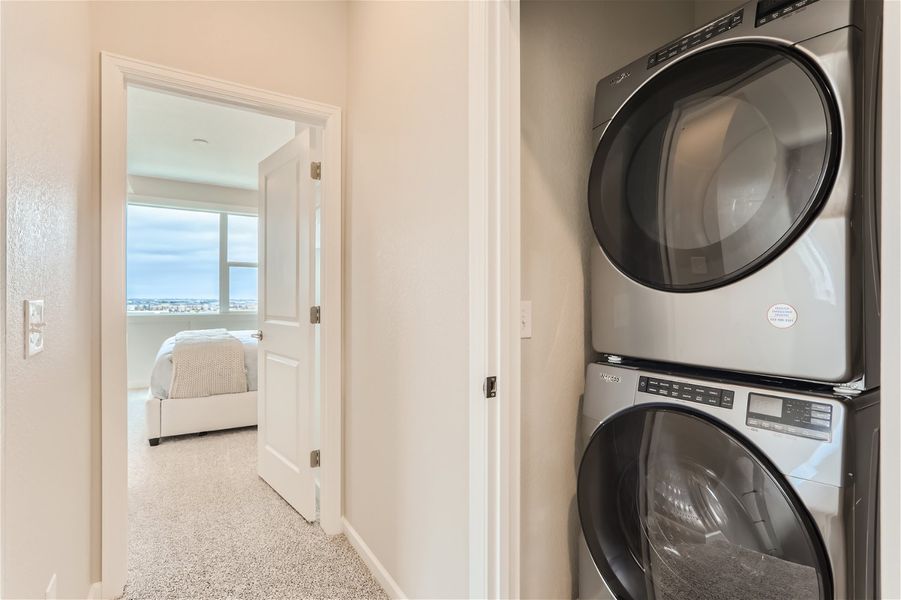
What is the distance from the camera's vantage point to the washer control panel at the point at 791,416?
2.85 feet

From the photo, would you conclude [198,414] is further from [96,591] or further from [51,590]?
[51,590]

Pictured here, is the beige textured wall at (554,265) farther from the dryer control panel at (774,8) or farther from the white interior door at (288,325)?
the white interior door at (288,325)

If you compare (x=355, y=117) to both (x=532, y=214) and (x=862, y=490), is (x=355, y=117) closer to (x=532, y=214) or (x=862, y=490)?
(x=532, y=214)

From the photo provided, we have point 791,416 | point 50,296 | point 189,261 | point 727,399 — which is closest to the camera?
point 791,416

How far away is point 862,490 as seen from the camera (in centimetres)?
85

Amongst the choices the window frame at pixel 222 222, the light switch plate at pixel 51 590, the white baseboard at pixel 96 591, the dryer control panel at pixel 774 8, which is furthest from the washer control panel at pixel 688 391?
the window frame at pixel 222 222

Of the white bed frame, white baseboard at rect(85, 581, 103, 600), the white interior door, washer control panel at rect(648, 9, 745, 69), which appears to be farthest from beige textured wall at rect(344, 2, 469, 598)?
the white bed frame

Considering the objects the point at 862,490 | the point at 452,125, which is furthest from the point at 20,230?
the point at 862,490

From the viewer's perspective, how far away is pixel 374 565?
1.85m

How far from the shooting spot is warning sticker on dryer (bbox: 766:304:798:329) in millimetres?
940

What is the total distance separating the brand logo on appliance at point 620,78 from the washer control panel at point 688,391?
84cm

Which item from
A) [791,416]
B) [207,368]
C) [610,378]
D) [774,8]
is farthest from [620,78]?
[207,368]

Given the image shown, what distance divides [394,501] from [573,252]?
44.5 inches

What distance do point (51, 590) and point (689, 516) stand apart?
61.3 inches
